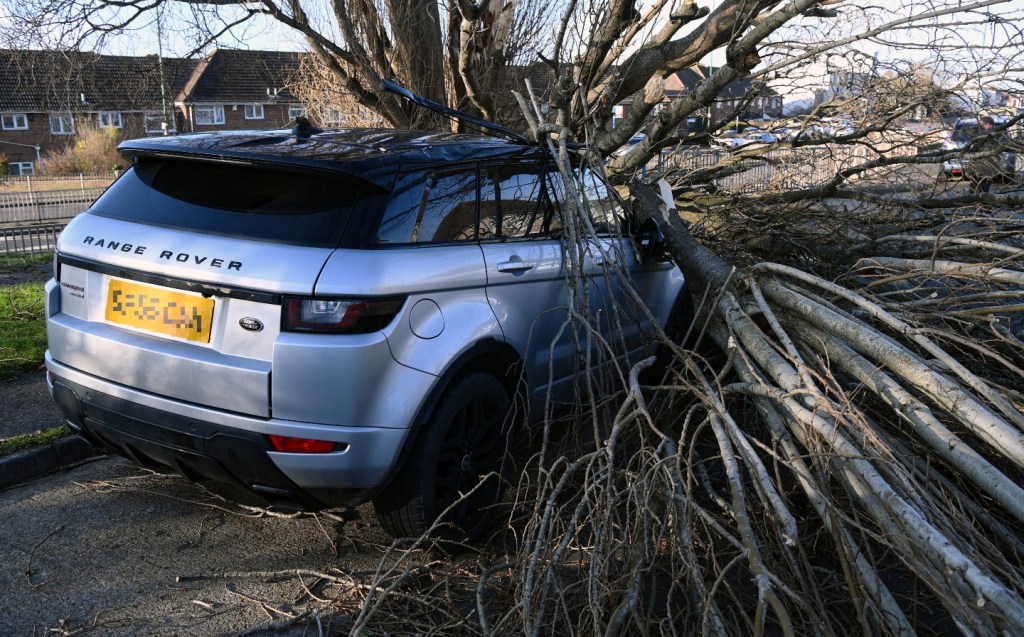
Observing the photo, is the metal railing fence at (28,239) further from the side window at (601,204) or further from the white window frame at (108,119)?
the side window at (601,204)

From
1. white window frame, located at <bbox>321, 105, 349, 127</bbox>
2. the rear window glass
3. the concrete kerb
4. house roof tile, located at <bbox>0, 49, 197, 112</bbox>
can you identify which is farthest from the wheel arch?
white window frame, located at <bbox>321, 105, 349, 127</bbox>

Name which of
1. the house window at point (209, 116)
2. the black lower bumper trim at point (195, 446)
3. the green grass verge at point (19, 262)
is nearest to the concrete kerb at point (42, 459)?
the black lower bumper trim at point (195, 446)

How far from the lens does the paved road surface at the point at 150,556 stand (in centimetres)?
351

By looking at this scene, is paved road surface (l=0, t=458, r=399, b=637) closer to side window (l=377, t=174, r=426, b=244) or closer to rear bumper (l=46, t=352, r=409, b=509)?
rear bumper (l=46, t=352, r=409, b=509)

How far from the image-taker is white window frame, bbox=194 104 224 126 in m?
51.9

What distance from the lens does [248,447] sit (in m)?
3.51

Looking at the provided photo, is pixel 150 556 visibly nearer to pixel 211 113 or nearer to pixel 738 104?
pixel 738 104

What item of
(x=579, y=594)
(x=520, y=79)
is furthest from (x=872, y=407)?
(x=520, y=79)

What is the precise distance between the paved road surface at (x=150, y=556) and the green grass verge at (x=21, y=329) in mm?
1886

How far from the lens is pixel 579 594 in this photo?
137 inches

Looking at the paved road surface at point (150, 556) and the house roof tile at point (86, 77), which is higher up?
the house roof tile at point (86, 77)

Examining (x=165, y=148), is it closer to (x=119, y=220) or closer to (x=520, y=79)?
(x=119, y=220)

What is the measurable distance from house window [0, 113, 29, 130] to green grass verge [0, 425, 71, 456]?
205ft

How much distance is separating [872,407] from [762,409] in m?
0.60
